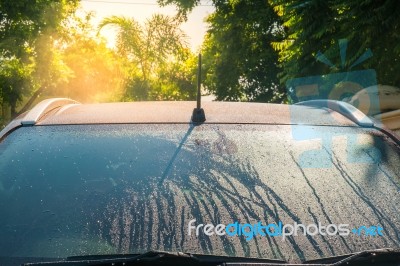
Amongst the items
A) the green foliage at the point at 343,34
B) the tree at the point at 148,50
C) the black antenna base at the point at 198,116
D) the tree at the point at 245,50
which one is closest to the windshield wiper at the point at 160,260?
the black antenna base at the point at 198,116

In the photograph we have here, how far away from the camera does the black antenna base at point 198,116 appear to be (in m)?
2.61

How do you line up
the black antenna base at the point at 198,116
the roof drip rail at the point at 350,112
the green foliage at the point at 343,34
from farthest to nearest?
the green foliage at the point at 343,34 < the roof drip rail at the point at 350,112 < the black antenna base at the point at 198,116

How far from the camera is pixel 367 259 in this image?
74.9 inches

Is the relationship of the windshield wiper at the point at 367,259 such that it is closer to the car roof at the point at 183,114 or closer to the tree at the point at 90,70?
the car roof at the point at 183,114

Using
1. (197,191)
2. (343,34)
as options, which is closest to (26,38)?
(343,34)

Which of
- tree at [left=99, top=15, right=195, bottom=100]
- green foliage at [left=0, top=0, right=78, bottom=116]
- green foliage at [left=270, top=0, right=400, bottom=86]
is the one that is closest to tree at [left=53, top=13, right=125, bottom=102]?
tree at [left=99, top=15, right=195, bottom=100]

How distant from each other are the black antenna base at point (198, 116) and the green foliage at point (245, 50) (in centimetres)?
2719

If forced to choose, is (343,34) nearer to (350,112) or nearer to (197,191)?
(350,112)

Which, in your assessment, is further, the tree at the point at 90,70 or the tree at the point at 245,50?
the tree at the point at 90,70

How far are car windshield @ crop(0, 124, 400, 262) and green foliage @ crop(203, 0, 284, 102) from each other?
2731cm

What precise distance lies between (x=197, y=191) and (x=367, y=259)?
589 millimetres

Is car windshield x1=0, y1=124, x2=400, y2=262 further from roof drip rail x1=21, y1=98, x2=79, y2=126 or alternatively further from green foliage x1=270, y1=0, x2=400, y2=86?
green foliage x1=270, y1=0, x2=400, y2=86

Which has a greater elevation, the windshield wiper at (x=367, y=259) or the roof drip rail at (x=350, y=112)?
the roof drip rail at (x=350, y=112)

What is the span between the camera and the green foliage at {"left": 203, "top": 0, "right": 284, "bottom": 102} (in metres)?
30.4
